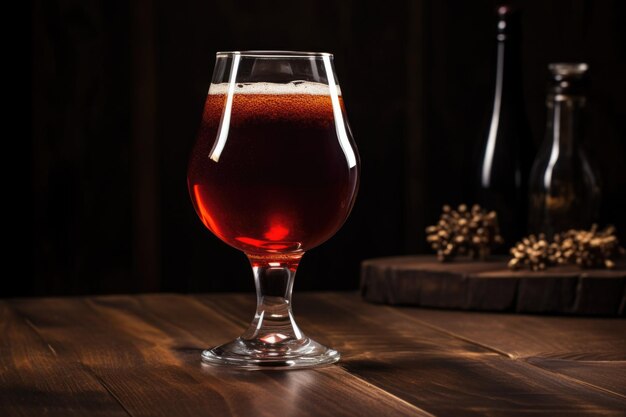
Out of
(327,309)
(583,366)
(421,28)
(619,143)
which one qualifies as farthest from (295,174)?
(619,143)

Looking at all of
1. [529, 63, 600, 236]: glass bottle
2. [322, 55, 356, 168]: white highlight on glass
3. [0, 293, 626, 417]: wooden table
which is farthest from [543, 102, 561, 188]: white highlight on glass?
[322, 55, 356, 168]: white highlight on glass

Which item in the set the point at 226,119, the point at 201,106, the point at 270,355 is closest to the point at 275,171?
the point at 226,119

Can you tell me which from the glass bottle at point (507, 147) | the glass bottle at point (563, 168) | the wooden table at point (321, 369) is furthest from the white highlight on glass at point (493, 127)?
the wooden table at point (321, 369)

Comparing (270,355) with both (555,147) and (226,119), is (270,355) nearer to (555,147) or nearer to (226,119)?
(226,119)

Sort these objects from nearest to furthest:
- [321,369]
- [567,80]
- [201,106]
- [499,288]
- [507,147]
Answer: [321,369], [499,288], [567,80], [507,147], [201,106]

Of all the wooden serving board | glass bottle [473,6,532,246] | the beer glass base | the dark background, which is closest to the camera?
the beer glass base

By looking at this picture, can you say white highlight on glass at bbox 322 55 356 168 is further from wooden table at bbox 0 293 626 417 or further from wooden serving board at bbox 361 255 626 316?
wooden serving board at bbox 361 255 626 316
